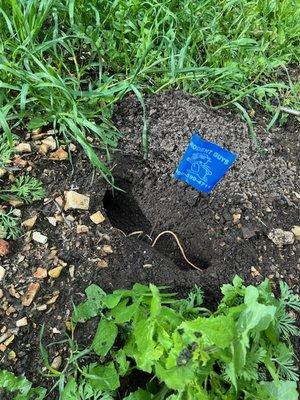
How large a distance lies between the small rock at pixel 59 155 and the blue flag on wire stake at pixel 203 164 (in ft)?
1.18

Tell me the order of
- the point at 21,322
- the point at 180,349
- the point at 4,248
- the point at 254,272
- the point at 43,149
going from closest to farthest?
the point at 180,349 < the point at 21,322 < the point at 4,248 < the point at 254,272 < the point at 43,149

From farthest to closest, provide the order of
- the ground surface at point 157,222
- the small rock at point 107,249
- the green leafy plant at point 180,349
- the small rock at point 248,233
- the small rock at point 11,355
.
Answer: the small rock at point 248,233
the small rock at point 107,249
the ground surface at point 157,222
the small rock at point 11,355
the green leafy plant at point 180,349

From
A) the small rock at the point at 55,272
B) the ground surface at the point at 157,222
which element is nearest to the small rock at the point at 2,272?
the ground surface at the point at 157,222

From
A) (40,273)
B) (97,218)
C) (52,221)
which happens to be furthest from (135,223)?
(40,273)

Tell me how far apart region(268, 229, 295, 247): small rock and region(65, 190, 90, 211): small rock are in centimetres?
59

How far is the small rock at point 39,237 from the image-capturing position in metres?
1.47

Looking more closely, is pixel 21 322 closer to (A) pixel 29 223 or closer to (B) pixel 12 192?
(A) pixel 29 223

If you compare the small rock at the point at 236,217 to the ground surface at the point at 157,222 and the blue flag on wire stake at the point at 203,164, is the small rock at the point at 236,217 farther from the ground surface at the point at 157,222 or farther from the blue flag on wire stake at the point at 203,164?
the blue flag on wire stake at the point at 203,164

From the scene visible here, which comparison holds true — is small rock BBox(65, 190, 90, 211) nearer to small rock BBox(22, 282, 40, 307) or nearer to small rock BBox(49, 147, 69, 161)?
small rock BBox(49, 147, 69, 161)

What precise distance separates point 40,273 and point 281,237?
29.6 inches

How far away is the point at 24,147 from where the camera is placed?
5.38ft

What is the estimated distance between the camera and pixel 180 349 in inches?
43.9

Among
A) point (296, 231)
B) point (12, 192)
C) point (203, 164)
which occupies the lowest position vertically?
point (12, 192)

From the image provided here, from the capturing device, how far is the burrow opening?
5.35ft
